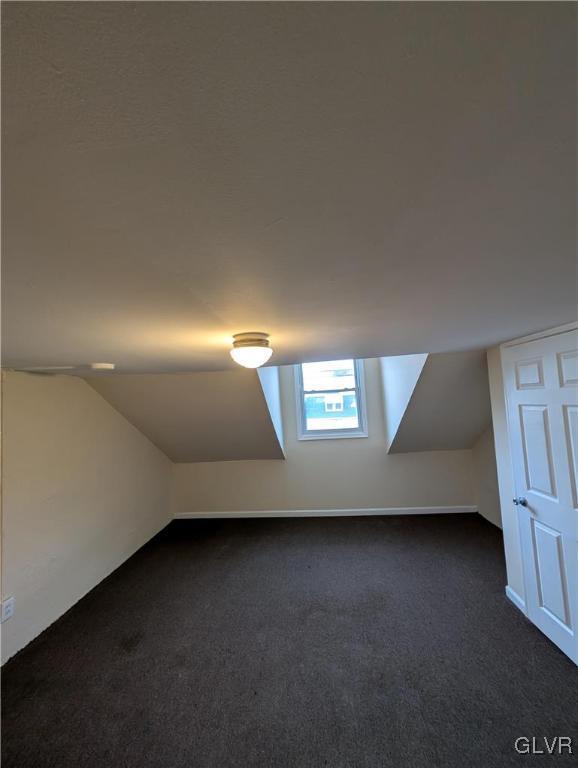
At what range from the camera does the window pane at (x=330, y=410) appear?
14.7ft

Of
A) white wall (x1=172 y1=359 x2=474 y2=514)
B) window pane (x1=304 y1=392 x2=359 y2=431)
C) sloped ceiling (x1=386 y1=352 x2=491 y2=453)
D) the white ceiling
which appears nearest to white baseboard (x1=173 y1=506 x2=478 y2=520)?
white wall (x1=172 y1=359 x2=474 y2=514)

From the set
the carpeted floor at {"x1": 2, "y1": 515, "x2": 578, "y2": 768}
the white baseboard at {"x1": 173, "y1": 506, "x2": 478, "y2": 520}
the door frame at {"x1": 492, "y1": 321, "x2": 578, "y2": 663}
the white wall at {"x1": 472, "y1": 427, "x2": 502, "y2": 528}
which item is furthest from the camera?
the white baseboard at {"x1": 173, "y1": 506, "x2": 478, "y2": 520}

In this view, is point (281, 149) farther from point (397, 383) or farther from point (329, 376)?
point (329, 376)

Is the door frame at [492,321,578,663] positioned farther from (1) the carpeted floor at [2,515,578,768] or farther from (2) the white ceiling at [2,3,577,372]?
(2) the white ceiling at [2,3,577,372]

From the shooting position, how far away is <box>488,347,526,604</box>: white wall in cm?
237

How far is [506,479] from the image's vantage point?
8.04 ft

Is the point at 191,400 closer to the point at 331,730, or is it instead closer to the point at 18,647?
the point at 18,647

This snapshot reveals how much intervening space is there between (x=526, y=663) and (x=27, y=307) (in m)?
3.05

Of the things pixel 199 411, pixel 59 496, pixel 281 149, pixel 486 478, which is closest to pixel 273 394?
pixel 199 411

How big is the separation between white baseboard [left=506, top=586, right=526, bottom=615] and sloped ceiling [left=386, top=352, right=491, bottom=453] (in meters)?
1.59

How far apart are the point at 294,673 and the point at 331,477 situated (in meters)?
2.55

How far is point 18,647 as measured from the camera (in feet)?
7.16

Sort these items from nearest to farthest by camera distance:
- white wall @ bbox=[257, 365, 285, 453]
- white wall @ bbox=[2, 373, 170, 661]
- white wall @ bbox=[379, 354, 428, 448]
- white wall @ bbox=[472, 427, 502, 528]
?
1. white wall @ bbox=[2, 373, 170, 661]
2. white wall @ bbox=[379, 354, 428, 448]
3. white wall @ bbox=[257, 365, 285, 453]
4. white wall @ bbox=[472, 427, 502, 528]

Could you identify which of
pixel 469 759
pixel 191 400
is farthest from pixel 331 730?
pixel 191 400
